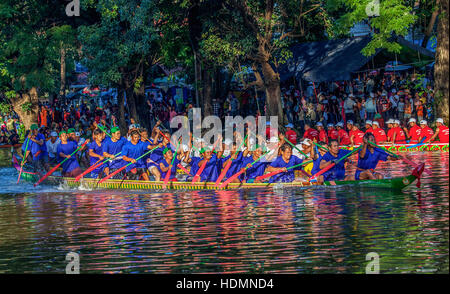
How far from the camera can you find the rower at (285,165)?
2017 centimetres

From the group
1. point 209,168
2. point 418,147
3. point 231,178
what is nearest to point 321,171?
point 231,178

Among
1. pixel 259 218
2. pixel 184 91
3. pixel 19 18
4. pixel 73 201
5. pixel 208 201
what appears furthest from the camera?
pixel 184 91

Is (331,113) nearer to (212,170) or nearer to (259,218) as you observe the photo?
(212,170)

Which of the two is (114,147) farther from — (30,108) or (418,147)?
(30,108)

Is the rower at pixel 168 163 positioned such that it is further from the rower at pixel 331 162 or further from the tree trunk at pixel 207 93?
the tree trunk at pixel 207 93

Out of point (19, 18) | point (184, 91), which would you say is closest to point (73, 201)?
point (19, 18)

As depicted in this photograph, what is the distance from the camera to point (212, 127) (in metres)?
34.8

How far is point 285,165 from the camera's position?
66.3 feet

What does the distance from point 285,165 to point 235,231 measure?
19.1 ft

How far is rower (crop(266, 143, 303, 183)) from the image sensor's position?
20.2 meters

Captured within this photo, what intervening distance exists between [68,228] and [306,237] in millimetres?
5310

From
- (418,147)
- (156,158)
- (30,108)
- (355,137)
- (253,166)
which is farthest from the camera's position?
(30,108)

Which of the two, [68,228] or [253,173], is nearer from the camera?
[68,228]

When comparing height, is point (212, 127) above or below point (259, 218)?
above
